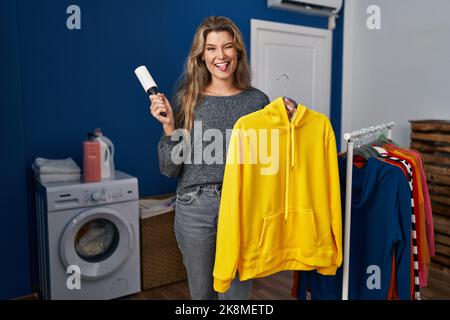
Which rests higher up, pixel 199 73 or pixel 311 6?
pixel 311 6

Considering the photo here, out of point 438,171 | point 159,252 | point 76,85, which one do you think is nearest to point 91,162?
point 76,85

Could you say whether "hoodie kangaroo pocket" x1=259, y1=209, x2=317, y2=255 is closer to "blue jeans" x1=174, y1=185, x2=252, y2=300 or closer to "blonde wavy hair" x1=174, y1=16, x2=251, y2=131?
"blue jeans" x1=174, y1=185, x2=252, y2=300

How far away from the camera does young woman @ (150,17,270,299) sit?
155cm

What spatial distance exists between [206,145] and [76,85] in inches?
67.5

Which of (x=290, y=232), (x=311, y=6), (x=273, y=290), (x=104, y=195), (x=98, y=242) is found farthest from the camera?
(x=311, y=6)

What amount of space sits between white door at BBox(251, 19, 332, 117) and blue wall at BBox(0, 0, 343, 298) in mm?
518

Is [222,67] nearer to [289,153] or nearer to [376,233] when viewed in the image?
[289,153]

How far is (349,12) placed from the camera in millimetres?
4129

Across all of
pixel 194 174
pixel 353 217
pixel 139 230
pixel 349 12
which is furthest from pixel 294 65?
pixel 194 174

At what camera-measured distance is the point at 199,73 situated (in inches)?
63.8

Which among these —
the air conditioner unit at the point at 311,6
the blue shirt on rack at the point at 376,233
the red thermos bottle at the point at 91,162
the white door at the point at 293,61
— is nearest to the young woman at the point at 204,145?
the blue shirt on rack at the point at 376,233

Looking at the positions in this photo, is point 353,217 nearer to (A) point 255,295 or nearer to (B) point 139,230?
(A) point 255,295

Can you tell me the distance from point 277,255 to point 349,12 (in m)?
3.25

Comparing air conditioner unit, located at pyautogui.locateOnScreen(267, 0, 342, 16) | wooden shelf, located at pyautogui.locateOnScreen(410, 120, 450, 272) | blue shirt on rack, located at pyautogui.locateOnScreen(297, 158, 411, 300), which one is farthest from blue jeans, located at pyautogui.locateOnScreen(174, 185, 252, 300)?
air conditioner unit, located at pyautogui.locateOnScreen(267, 0, 342, 16)
